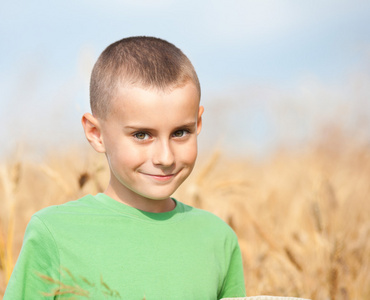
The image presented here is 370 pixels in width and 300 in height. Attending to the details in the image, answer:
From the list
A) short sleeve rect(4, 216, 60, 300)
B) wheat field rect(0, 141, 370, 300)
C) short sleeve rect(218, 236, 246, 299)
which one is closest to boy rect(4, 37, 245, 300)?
short sleeve rect(4, 216, 60, 300)

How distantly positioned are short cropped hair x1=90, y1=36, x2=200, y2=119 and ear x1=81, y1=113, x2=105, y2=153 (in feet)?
0.06

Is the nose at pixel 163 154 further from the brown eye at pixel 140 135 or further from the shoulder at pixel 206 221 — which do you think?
the shoulder at pixel 206 221

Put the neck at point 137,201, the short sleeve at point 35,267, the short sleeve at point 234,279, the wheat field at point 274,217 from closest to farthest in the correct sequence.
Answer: the short sleeve at point 35,267, the neck at point 137,201, the short sleeve at point 234,279, the wheat field at point 274,217

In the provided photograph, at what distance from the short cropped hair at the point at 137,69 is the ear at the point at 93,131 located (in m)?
0.02

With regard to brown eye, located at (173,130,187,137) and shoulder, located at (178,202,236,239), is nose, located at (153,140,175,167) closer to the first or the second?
brown eye, located at (173,130,187,137)

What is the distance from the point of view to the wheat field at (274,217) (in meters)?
1.89

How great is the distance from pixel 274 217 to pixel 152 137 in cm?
164

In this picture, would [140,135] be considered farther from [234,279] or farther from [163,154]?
[234,279]

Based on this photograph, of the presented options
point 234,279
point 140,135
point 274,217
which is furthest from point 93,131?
point 274,217

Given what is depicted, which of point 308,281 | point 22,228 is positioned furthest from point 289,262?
point 22,228

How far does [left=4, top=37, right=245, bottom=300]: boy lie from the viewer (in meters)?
1.30

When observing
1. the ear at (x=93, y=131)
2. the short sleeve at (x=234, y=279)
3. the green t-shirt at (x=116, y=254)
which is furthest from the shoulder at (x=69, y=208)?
the short sleeve at (x=234, y=279)

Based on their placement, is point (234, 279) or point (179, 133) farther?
point (234, 279)

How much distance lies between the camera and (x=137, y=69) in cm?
137
